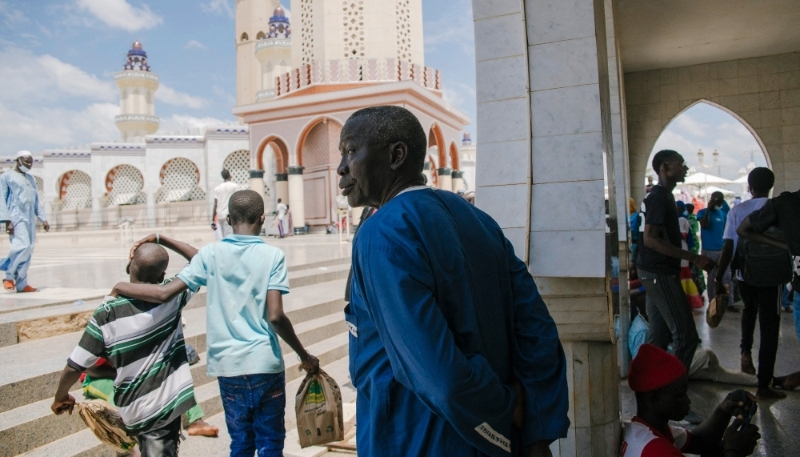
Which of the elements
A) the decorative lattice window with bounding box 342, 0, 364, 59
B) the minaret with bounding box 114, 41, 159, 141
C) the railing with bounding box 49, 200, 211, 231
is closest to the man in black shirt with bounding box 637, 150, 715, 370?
the decorative lattice window with bounding box 342, 0, 364, 59

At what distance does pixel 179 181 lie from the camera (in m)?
28.4

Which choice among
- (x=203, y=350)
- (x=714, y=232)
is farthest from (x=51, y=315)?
(x=714, y=232)

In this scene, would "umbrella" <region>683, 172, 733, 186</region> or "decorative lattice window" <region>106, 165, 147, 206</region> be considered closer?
"umbrella" <region>683, 172, 733, 186</region>

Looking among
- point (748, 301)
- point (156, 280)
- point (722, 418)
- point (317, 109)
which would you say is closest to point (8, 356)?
point (156, 280)

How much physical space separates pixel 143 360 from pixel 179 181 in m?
28.1

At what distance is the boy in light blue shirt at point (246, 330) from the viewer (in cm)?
251

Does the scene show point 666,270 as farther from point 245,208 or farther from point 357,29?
point 357,29

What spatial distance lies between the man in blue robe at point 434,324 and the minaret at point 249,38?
31.5 metres

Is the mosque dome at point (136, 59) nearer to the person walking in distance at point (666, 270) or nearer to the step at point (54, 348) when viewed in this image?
the step at point (54, 348)

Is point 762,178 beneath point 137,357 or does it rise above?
above

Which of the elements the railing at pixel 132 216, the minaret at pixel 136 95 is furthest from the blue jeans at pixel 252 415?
the minaret at pixel 136 95

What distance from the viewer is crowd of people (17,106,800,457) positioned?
1.12 metres

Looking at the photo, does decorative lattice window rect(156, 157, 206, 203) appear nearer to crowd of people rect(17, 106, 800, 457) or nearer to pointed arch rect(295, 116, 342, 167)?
pointed arch rect(295, 116, 342, 167)

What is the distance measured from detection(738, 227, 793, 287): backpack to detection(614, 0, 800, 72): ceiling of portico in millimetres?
3171
